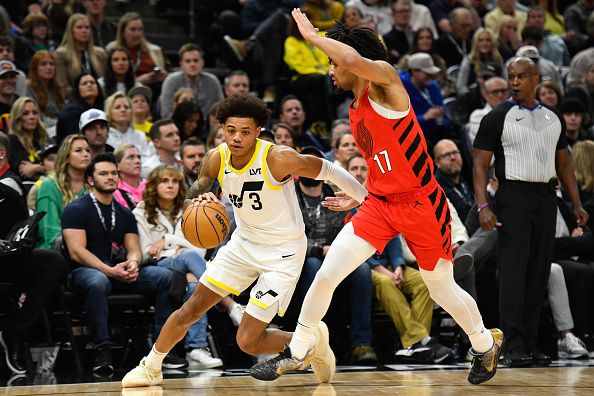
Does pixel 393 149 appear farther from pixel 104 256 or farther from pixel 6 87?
pixel 6 87

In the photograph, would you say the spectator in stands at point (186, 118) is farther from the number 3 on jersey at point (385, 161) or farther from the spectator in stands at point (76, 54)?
the number 3 on jersey at point (385, 161)

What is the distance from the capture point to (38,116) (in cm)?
1014

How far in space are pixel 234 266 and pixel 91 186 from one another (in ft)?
8.53

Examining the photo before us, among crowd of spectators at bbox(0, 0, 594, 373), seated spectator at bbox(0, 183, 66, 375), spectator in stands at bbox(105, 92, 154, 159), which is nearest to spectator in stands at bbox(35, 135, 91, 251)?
crowd of spectators at bbox(0, 0, 594, 373)

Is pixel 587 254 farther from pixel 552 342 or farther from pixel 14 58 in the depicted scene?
pixel 14 58

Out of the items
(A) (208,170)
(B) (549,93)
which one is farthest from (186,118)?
(A) (208,170)

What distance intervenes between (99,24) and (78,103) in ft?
8.12

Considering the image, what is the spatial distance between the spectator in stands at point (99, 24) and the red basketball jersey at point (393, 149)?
7.38 m

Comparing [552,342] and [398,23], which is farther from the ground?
[398,23]

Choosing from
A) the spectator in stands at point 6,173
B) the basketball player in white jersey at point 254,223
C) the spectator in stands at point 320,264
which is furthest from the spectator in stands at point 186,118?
the basketball player in white jersey at point 254,223

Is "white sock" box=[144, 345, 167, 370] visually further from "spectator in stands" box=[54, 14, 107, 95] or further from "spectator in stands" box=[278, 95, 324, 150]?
"spectator in stands" box=[54, 14, 107, 95]

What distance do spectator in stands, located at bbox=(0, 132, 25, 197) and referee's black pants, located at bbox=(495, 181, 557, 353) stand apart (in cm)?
405

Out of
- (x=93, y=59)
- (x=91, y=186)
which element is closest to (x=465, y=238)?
(x=91, y=186)

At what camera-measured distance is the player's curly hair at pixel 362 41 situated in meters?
6.24
